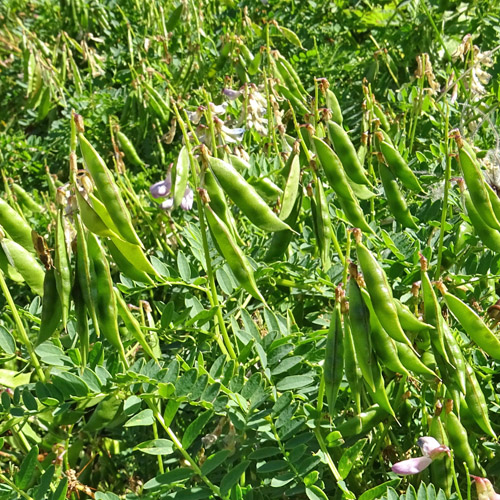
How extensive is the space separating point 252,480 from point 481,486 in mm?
552

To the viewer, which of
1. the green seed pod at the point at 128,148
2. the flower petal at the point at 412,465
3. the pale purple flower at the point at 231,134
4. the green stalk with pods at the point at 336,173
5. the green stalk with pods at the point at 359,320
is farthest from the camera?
the green seed pod at the point at 128,148

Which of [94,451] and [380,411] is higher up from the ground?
[380,411]

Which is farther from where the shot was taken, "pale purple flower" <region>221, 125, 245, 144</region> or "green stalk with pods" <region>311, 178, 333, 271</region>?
"pale purple flower" <region>221, 125, 245, 144</region>

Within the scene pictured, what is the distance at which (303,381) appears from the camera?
1.43 metres

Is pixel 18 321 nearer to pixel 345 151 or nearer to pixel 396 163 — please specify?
pixel 345 151

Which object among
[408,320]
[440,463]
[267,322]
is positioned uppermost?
[408,320]

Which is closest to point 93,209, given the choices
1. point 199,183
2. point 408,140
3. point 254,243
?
point 199,183

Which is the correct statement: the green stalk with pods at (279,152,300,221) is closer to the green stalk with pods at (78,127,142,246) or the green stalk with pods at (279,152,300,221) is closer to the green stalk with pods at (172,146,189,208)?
the green stalk with pods at (172,146,189,208)

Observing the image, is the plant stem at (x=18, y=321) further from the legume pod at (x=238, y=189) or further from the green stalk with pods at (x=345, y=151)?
the green stalk with pods at (x=345, y=151)

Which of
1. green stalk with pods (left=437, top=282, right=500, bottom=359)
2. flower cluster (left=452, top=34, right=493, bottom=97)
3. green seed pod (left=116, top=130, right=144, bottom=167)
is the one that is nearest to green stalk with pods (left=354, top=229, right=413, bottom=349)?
green stalk with pods (left=437, top=282, right=500, bottom=359)

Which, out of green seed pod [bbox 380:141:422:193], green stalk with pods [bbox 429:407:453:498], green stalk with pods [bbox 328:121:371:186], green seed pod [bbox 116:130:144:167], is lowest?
green stalk with pods [bbox 429:407:453:498]

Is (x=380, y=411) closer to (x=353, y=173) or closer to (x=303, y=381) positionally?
(x=303, y=381)

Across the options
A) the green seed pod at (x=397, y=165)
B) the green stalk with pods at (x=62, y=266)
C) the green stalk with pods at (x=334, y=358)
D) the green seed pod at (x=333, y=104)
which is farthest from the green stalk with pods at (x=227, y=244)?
the green seed pod at (x=333, y=104)

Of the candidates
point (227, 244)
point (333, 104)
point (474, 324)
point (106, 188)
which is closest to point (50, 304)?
point (106, 188)
